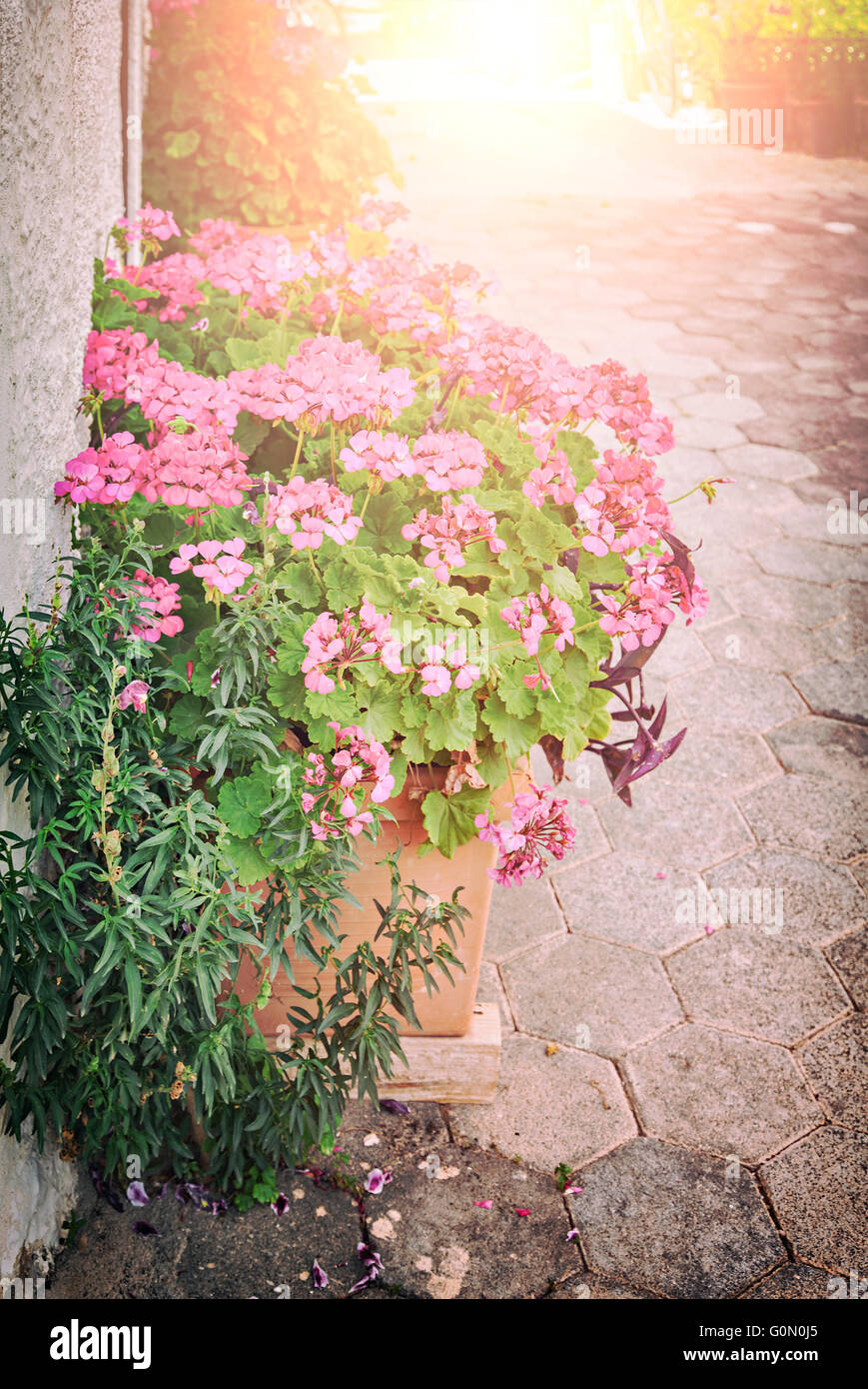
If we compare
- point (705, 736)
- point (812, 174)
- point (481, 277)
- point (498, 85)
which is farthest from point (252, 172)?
point (498, 85)

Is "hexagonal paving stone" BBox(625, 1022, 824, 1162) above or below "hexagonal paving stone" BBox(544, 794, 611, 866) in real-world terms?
below

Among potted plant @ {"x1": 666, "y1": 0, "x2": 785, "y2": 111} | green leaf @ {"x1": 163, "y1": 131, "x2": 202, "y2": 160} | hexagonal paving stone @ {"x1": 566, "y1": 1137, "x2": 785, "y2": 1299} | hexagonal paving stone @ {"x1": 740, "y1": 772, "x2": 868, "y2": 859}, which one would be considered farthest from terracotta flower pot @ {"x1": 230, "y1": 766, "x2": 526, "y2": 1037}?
potted plant @ {"x1": 666, "y1": 0, "x2": 785, "y2": 111}

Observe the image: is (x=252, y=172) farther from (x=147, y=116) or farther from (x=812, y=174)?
(x=812, y=174)

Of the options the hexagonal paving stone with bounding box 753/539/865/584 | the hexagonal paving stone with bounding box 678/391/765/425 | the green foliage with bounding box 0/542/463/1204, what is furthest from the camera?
the hexagonal paving stone with bounding box 678/391/765/425

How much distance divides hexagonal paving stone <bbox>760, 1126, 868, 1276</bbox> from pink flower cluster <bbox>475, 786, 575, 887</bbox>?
935mm

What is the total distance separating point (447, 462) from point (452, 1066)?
1.23 meters

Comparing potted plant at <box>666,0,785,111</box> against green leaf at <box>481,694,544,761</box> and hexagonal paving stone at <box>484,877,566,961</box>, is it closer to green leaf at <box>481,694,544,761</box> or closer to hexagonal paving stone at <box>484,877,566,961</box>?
hexagonal paving stone at <box>484,877,566,961</box>

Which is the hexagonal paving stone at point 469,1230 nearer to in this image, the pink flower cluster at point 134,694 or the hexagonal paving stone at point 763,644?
the pink flower cluster at point 134,694

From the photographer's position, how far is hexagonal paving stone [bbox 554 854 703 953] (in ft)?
8.39

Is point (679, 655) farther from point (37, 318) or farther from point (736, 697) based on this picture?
point (37, 318)

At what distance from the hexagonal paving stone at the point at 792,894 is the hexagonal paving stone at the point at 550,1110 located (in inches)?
25.5

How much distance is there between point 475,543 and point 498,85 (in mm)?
11507

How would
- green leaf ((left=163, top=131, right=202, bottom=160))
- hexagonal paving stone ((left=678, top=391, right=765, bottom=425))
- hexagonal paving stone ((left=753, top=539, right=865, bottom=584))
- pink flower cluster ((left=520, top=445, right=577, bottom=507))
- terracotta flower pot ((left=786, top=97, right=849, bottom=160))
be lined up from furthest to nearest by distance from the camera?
terracotta flower pot ((left=786, top=97, right=849, bottom=160))
hexagonal paving stone ((left=678, top=391, right=765, bottom=425))
hexagonal paving stone ((left=753, top=539, right=865, bottom=584))
green leaf ((left=163, top=131, right=202, bottom=160))
pink flower cluster ((left=520, top=445, right=577, bottom=507))

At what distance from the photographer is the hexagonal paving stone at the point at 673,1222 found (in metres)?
1.88
